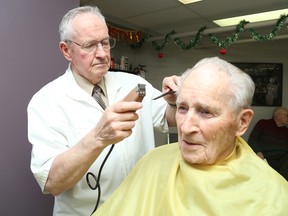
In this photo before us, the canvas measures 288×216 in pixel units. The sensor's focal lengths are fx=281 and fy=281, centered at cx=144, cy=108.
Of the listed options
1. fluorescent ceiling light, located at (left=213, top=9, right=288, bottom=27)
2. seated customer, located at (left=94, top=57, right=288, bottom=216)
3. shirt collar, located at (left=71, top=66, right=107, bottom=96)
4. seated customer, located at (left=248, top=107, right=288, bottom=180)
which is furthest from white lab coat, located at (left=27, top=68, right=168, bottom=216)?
seated customer, located at (left=248, top=107, right=288, bottom=180)

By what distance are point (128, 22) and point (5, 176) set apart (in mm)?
3500

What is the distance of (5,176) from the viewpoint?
5.41ft

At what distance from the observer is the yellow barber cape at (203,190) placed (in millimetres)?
946

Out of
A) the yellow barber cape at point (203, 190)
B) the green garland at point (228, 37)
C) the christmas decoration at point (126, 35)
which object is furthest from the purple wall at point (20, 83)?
the green garland at point (228, 37)

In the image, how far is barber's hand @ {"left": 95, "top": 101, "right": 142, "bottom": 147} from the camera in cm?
92

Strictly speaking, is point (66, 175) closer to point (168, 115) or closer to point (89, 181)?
point (89, 181)

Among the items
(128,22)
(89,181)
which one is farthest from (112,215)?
(128,22)

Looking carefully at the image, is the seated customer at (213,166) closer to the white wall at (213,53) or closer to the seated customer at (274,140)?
the seated customer at (274,140)

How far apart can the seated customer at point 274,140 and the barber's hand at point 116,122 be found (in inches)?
153

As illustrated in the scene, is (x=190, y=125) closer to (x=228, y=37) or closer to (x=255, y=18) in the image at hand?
(x=228, y=37)

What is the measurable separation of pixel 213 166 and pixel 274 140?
4.02 meters

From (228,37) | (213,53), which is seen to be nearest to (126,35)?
(228,37)

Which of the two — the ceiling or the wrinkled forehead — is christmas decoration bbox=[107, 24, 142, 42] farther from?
the wrinkled forehead

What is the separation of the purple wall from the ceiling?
2.13 meters
